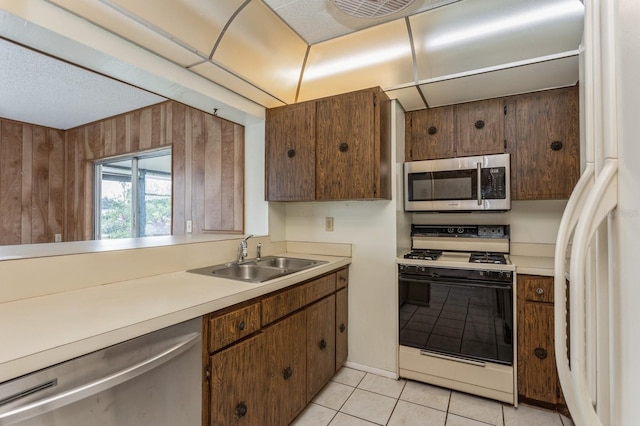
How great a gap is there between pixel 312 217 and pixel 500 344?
1.69 meters

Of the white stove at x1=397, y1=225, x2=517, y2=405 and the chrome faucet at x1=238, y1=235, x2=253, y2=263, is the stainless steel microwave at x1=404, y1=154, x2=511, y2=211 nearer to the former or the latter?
the white stove at x1=397, y1=225, x2=517, y2=405

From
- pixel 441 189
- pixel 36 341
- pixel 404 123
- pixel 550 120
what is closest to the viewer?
pixel 36 341

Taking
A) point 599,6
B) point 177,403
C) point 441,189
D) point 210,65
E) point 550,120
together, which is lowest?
point 177,403

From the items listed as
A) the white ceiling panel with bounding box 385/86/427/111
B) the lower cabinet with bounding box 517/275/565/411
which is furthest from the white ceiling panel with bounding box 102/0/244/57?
the lower cabinet with bounding box 517/275/565/411

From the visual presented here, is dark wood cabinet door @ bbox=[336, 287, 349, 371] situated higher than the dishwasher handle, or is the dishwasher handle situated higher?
the dishwasher handle

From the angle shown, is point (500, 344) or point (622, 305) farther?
point (500, 344)

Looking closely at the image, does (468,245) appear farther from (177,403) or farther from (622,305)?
(177,403)

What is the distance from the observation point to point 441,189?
2.51 metres

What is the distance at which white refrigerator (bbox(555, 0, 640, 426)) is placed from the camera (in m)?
0.53

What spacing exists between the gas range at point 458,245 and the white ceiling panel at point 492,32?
4.21ft

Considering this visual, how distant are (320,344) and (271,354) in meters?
0.56

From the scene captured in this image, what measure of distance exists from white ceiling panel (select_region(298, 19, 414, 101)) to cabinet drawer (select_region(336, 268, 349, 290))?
1447 mm

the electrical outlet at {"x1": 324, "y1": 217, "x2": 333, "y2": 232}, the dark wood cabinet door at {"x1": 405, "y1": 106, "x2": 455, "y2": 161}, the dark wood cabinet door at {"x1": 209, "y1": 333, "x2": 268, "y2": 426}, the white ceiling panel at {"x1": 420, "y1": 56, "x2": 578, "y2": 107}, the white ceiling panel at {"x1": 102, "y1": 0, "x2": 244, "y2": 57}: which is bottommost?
the dark wood cabinet door at {"x1": 209, "y1": 333, "x2": 268, "y2": 426}

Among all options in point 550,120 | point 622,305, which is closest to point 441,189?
point 550,120
